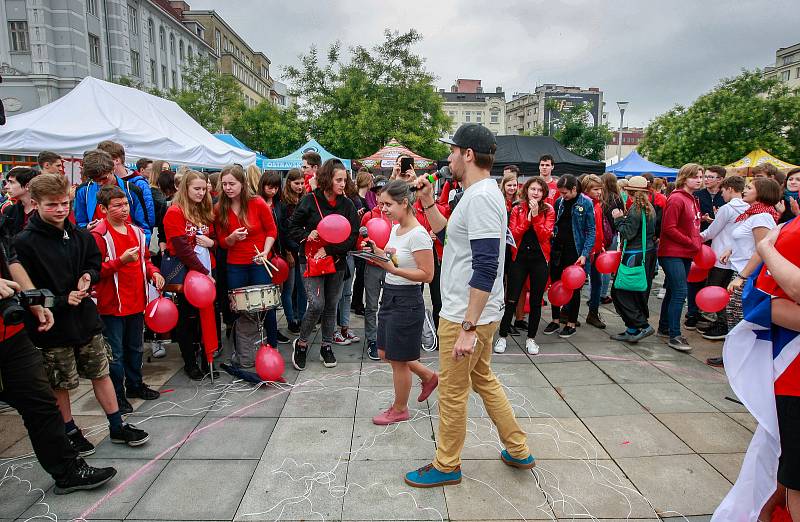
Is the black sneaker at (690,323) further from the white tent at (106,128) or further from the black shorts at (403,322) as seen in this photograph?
the white tent at (106,128)

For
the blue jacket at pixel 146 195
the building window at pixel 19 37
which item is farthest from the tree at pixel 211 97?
the blue jacket at pixel 146 195

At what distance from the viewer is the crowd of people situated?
2.80 meters

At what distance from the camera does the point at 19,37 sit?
2877 centimetres

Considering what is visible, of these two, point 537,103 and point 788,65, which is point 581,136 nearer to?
point 788,65

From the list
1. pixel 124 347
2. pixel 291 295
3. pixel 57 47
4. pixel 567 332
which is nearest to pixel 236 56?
pixel 57 47

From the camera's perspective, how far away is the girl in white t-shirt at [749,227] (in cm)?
462

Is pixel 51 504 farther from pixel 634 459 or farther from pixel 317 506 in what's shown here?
pixel 634 459

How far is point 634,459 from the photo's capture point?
330 cm

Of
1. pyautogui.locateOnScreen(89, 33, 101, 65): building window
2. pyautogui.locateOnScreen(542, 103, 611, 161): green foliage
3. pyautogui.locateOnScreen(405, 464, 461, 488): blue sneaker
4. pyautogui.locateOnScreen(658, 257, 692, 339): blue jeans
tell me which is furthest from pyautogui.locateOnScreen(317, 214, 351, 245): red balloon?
pyautogui.locateOnScreen(89, 33, 101, 65): building window

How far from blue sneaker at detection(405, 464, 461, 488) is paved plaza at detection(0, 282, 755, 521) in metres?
0.05

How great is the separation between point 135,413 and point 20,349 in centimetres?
148

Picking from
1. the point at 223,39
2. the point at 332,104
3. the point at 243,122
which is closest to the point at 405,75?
the point at 332,104

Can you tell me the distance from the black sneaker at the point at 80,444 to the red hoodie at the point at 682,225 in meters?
6.10

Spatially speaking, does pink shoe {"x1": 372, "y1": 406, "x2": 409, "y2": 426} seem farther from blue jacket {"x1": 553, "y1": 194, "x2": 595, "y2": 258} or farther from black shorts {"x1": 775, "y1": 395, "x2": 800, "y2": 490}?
blue jacket {"x1": 553, "y1": 194, "x2": 595, "y2": 258}
